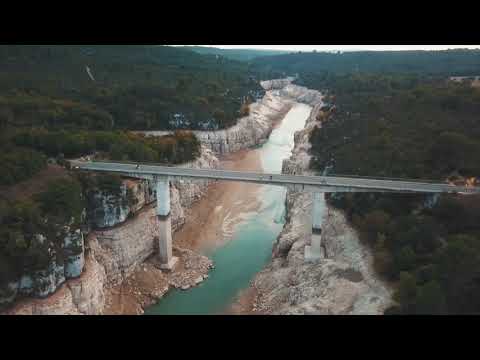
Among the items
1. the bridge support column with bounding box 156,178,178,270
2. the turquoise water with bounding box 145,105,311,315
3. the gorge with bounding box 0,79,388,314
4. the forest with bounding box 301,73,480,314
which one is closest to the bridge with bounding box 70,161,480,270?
the bridge support column with bounding box 156,178,178,270

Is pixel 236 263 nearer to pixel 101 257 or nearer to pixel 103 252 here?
pixel 103 252

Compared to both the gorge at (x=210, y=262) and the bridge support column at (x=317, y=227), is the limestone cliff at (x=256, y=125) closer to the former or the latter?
the gorge at (x=210, y=262)

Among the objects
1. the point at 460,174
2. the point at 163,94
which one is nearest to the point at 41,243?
the point at 460,174

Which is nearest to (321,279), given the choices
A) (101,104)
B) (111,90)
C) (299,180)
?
(299,180)

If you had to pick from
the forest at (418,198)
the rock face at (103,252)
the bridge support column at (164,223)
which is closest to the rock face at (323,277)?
the forest at (418,198)

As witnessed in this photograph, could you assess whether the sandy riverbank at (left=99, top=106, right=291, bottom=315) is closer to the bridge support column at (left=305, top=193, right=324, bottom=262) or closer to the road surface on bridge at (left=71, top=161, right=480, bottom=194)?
the road surface on bridge at (left=71, top=161, right=480, bottom=194)
